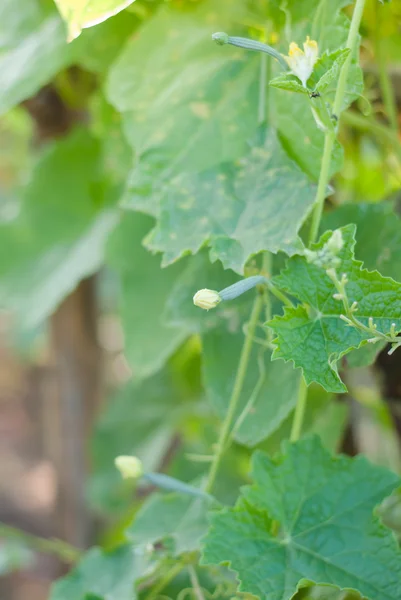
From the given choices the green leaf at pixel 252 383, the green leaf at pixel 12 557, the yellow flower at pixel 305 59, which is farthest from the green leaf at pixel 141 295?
the green leaf at pixel 12 557

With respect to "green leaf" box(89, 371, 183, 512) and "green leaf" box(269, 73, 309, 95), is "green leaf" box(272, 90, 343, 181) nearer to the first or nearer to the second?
"green leaf" box(269, 73, 309, 95)

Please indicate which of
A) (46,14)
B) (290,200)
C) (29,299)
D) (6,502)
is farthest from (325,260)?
(6,502)

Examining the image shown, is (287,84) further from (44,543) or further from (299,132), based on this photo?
(44,543)

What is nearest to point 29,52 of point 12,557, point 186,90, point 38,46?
point 38,46

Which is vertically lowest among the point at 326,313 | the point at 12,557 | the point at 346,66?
the point at 12,557

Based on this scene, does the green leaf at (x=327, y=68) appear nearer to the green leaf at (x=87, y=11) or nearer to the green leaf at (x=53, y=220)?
the green leaf at (x=87, y=11)

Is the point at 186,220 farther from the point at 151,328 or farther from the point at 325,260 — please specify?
the point at 151,328

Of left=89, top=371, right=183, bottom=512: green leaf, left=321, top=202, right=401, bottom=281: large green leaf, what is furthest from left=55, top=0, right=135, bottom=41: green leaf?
left=89, top=371, right=183, bottom=512: green leaf
